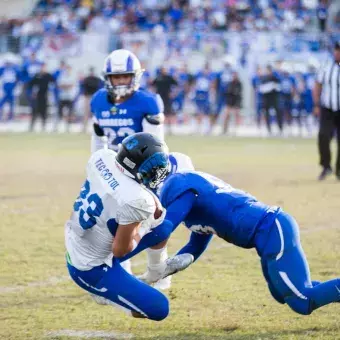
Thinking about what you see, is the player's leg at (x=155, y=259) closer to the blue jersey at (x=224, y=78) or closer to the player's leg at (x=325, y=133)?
the player's leg at (x=325, y=133)

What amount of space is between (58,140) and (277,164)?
583cm

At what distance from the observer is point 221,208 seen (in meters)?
4.49

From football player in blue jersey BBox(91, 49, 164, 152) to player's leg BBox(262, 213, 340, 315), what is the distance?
2.72 meters

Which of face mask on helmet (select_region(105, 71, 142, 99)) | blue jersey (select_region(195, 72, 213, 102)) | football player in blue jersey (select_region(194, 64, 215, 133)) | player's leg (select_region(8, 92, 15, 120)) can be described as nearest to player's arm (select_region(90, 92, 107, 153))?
face mask on helmet (select_region(105, 71, 142, 99))

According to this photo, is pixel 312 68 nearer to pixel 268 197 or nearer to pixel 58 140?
pixel 58 140

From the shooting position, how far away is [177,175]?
458cm

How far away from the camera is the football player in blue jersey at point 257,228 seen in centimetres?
441

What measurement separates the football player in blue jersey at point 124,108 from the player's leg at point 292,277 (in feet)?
8.91

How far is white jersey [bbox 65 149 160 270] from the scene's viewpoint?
4102 millimetres

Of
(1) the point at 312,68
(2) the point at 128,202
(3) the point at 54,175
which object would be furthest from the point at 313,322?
(1) the point at 312,68

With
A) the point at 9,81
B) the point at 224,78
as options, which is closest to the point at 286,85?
the point at 224,78

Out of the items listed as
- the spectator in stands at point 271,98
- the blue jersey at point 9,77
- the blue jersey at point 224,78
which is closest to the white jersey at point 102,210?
the spectator in stands at point 271,98

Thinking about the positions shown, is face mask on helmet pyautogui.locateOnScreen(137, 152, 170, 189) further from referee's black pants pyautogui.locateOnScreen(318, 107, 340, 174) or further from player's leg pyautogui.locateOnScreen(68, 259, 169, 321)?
referee's black pants pyautogui.locateOnScreen(318, 107, 340, 174)

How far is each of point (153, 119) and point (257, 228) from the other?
2.69 metres
